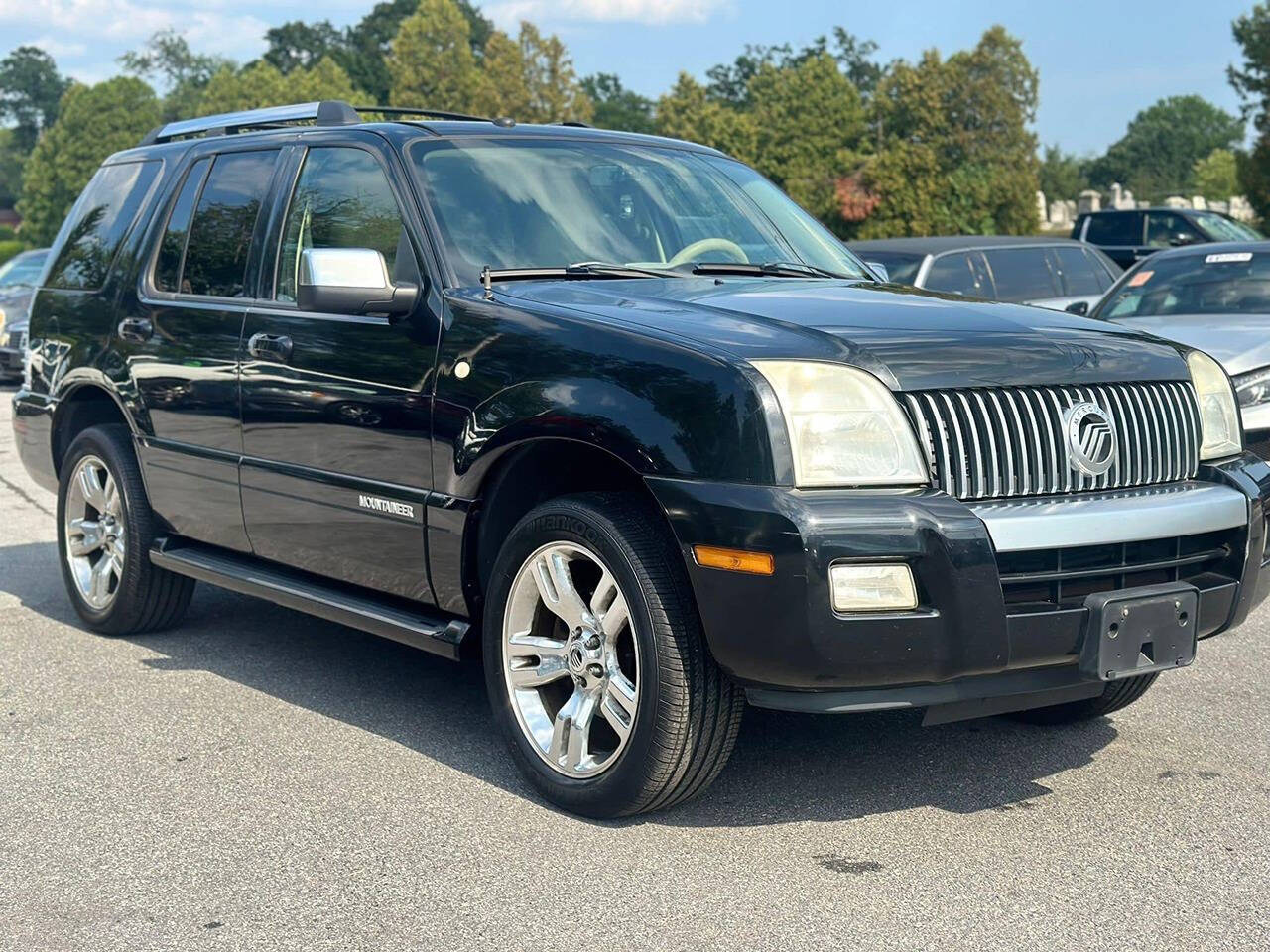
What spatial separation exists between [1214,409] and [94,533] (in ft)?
14.1

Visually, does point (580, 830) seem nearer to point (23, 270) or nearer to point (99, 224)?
point (99, 224)

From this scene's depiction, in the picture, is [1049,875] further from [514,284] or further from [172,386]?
[172,386]

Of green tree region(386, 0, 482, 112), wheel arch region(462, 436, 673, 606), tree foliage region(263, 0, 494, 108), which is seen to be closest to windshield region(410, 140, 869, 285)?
wheel arch region(462, 436, 673, 606)

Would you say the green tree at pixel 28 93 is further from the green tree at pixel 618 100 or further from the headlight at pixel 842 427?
the headlight at pixel 842 427

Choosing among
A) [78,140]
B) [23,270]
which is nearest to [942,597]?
[23,270]

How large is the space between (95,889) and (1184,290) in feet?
25.8

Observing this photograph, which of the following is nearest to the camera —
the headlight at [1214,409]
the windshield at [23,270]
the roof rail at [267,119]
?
the headlight at [1214,409]

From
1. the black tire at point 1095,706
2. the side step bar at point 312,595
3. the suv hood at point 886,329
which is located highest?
the suv hood at point 886,329

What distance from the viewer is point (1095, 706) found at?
5102 millimetres

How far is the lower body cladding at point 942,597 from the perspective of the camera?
380 cm

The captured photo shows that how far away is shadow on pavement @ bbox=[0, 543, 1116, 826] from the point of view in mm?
4473

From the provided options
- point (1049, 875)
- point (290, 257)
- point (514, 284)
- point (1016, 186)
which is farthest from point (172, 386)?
point (1016, 186)

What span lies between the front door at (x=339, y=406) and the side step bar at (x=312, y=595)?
0.07m

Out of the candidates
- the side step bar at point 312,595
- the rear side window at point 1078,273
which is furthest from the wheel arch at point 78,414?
the rear side window at point 1078,273
